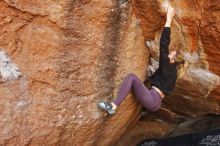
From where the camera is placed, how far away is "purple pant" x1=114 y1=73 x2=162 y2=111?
476 cm

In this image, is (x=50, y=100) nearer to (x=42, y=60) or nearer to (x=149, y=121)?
(x=42, y=60)

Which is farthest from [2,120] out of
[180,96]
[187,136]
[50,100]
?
[187,136]

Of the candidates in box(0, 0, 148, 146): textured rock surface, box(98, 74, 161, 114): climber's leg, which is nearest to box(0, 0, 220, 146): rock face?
box(0, 0, 148, 146): textured rock surface

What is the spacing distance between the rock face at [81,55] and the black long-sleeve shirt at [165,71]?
26 centimetres

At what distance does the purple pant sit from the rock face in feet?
0.46

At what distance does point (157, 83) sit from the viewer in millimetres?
4926

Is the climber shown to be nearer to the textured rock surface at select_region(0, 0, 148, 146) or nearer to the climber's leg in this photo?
the climber's leg

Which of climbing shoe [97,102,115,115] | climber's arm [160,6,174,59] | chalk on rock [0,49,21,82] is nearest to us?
chalk on rock [0,49,21,82]

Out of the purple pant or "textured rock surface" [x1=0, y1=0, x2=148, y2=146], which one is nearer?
"textured rock surface" [x1=0, y1=0, x2=148, y2=146]

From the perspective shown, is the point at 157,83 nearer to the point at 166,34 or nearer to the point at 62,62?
the point at 166,34

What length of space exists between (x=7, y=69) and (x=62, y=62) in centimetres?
59

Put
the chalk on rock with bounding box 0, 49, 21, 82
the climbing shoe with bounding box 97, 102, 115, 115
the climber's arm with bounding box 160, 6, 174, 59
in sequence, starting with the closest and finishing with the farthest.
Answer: the chalk on rock with bounding box 0, 49, 21, 82 < the climber's arm with bounding box 160, 6, 174, 59 < the climbing shoe with bounding box 97, 102, 115, 115

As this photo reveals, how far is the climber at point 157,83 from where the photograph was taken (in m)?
4.55

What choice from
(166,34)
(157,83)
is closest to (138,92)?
(157,83)
